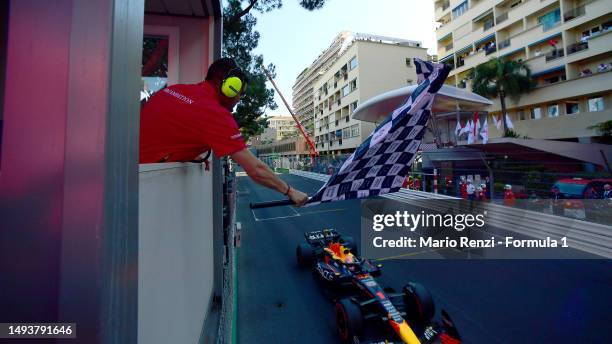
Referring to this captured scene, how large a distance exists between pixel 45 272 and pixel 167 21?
2701 millimetres

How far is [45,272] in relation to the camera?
0.46m

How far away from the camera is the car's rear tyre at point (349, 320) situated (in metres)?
2.93

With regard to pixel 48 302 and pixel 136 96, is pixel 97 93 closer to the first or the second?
pixel 136 96

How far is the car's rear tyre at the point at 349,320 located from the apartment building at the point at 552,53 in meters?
22.6

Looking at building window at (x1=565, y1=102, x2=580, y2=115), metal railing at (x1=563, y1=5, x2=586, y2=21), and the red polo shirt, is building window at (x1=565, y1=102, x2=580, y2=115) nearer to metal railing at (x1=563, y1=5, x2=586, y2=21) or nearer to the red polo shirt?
metal railing at (x1=563, y1=5, x2=586, y2=21)

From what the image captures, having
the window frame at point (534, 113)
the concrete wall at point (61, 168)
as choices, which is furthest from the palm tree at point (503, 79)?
the concrete wall at point (61, 168)

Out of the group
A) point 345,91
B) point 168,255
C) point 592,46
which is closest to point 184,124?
point 168,255

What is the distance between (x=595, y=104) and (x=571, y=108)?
1552 mm

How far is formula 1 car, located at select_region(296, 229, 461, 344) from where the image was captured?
8.85 ft

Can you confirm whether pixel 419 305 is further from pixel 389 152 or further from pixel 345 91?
pixel 345 91

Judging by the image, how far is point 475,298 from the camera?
3.82m

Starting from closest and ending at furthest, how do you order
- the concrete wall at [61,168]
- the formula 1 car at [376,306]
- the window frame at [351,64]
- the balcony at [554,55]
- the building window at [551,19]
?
the concrete wall at [61,168]
the formula 1 car at [376,306]
the balcony at [554,55]
the building window at [551,19]
the window frame at [351,64]

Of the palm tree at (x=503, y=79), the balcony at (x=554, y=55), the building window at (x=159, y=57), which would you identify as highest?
the balcony at (x=554, y=55)

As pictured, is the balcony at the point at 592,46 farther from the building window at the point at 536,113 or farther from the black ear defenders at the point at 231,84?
the black ear defenders at the point at 231,84
